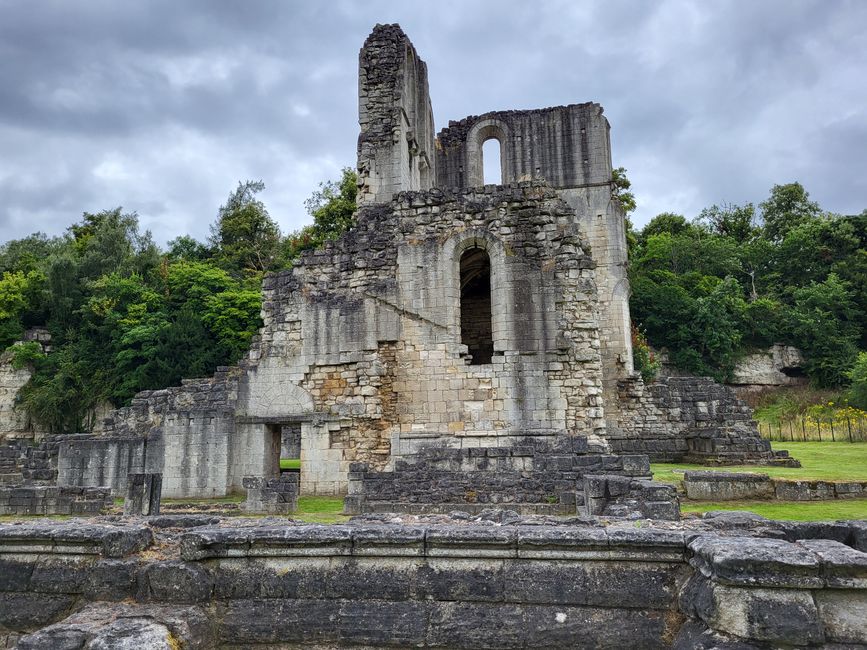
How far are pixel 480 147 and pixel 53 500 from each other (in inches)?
715

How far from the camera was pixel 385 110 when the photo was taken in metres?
18.5

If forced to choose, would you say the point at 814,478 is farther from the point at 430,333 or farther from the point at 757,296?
the point at 757,296

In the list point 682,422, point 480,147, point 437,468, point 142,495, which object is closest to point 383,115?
point 480,147

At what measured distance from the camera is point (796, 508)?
9656 millimetres

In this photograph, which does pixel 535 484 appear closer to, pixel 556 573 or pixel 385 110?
pixel 556 573

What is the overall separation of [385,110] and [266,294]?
6.58 m

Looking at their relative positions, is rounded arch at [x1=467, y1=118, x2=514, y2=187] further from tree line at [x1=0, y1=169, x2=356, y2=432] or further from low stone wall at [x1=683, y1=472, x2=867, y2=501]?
low stone wall at [x1=683, y1=472, x2=867, y2=501]

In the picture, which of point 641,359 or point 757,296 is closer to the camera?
point 641,359

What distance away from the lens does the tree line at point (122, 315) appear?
2816cm

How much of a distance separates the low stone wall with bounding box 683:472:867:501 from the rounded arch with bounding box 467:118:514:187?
15515mm

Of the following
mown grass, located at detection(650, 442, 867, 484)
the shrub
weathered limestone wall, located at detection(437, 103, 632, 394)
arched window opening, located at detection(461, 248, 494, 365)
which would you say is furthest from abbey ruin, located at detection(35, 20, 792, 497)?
the shrub

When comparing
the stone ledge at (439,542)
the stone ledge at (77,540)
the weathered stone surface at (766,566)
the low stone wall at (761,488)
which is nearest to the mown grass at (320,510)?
the stone ledge at (77,540)

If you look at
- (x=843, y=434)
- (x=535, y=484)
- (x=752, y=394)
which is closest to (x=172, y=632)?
(x=535, y=484)

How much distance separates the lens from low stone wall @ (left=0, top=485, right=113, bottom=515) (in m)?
12.8
